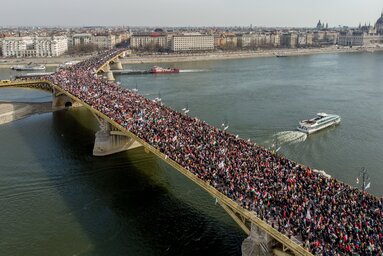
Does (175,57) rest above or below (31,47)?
below

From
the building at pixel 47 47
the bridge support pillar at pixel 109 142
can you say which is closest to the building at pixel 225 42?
the building at pixel 47 47

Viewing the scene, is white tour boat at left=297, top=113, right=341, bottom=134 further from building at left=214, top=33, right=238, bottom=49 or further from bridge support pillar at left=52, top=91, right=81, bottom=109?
building at left=214, top=33, right=238, bottom=49

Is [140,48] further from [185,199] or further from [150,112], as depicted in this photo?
[185,199]

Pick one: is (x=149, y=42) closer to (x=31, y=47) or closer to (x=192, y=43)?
(x=192, y=43)

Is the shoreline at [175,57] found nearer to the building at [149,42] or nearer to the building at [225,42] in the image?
the building at [225,42]

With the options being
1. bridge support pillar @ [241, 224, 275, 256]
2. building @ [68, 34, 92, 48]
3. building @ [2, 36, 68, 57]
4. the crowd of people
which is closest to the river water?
bridge support pillar @ [241, 224, 275, 256]

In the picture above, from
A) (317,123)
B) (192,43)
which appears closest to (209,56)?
(192,43)
